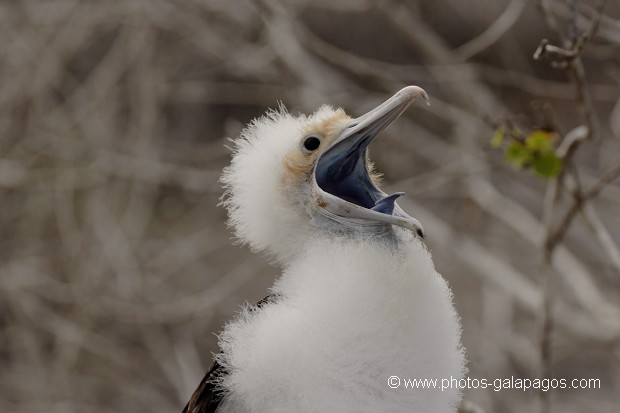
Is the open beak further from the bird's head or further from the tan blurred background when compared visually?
the tan blurred background

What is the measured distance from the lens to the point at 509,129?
212cm

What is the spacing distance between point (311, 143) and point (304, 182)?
0.08m

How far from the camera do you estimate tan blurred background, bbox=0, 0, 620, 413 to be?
11.0 feet

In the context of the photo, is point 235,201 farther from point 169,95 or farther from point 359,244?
point 169,95

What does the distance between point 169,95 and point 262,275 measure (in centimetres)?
185

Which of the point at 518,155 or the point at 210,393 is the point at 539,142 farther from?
the point at 210,393

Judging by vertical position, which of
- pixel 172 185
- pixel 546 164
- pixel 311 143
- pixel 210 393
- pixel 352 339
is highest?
pixel 172 185

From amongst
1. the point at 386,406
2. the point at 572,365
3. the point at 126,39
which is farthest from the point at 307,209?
the point at 572,365

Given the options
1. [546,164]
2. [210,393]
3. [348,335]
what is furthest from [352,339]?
[546,164]

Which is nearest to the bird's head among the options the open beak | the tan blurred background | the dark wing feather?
the open beak

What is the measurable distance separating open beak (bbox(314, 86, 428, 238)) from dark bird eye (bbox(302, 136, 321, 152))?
1.3 inches

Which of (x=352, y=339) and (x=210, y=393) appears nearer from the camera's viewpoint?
(x=352, y=339)

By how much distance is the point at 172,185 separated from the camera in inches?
166

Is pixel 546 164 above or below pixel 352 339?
above
